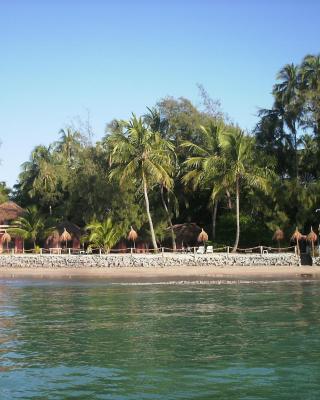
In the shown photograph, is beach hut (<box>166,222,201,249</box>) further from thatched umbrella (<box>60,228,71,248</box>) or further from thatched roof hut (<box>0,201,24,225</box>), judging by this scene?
thatched roof hut (<box>0,201,24,225</box>)

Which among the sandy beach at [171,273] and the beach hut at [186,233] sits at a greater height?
the beach hut at [186,233]

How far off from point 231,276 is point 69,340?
18014 millimetres

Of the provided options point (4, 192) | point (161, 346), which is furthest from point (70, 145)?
point (161, 346)

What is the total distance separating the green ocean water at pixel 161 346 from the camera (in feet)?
31.7

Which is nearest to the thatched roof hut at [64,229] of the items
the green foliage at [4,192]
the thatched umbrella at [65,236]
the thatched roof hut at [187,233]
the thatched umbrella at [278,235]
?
the thatched umbrella at [65,236]

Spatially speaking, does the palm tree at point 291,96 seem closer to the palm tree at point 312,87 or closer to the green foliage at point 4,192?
the palm tree at point 312,87

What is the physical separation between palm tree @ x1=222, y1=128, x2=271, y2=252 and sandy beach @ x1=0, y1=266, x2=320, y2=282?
3.08 meters

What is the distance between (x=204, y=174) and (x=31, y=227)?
12824mm

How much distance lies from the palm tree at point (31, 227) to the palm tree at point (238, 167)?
1338 centimetres

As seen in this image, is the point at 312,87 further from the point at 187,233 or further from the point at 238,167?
the point at 187,233

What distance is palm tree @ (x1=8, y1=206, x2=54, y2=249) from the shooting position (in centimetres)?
3938

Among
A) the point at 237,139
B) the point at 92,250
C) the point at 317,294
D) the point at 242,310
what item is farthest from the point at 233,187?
the point at 242,310

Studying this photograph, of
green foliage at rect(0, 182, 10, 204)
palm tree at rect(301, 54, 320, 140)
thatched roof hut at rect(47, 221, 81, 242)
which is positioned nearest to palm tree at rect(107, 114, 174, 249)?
thatched roof hut at rect(47, 221, 81, 242)

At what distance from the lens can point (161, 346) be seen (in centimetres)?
1298
